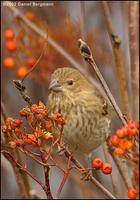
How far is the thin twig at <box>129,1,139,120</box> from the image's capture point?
3502 millimetres

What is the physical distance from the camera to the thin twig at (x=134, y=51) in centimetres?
350

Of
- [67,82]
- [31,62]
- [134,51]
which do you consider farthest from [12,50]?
[134,51]

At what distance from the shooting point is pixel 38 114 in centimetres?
227

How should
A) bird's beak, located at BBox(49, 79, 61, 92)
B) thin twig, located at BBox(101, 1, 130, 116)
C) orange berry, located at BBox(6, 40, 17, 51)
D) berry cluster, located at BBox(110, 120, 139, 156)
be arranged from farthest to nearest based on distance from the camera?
1. bird's beak, located at BBox(49, 79, 61, 92)
2. orange berry, located at BBox(6, 40, 17, 51)
3. thin twig, located at BBox(101, 1, 130, 116)
4. berry cluster, located at BBox(110, 120, 139, 156)

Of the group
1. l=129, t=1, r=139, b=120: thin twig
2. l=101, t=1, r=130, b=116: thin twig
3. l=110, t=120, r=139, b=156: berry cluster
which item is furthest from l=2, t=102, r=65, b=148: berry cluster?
l=129, t=1, r=139, b=120: thin twig

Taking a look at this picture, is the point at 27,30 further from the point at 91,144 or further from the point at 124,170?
the point at 124,170

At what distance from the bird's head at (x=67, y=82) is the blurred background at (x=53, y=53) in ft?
0.38

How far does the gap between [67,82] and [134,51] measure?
1.30 m

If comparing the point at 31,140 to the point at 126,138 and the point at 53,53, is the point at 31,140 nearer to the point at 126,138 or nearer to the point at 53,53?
the point at 126,138

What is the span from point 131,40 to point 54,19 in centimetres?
198

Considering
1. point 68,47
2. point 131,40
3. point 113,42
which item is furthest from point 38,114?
point 68,47

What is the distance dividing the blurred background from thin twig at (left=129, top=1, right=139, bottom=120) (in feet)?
2.01

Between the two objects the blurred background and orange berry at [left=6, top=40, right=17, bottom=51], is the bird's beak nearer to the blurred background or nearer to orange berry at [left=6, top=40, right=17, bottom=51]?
the blurred background

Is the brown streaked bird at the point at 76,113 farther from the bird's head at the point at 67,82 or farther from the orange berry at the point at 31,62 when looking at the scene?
the orange berry at the point at 31,62
